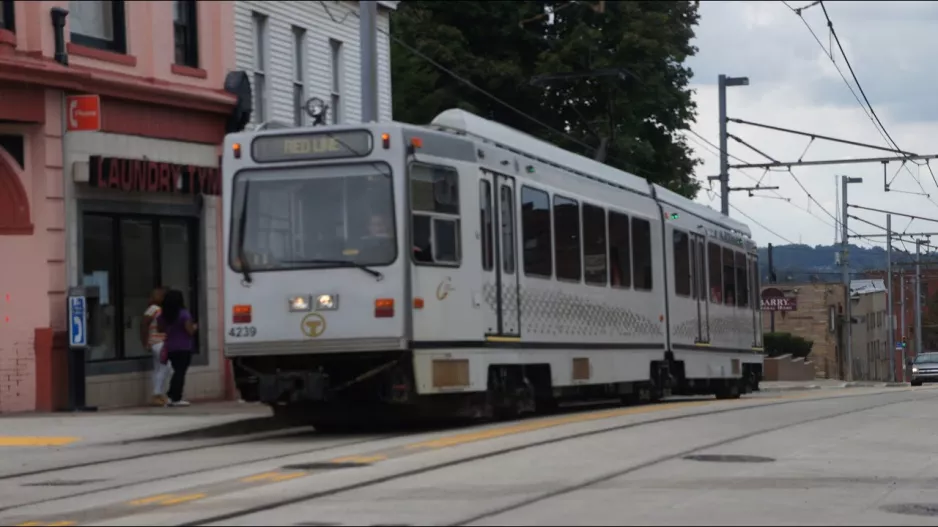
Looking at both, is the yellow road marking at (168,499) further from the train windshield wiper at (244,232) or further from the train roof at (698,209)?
the train roof at (698,209)

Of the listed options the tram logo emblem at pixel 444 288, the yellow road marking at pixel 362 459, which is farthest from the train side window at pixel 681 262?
the yellow road marking at pixel 362 459

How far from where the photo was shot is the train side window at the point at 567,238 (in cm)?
2039

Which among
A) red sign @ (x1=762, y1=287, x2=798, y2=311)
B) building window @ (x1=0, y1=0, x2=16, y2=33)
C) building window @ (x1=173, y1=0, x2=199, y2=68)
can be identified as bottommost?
red sign @ (x1=762, y1=287, x2=798, y2=311)

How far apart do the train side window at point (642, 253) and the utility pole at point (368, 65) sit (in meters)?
4.29

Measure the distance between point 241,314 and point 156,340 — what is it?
7.30m

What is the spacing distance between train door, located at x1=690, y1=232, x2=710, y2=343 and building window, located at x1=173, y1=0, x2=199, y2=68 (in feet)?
26.5

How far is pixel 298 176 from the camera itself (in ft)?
56.9

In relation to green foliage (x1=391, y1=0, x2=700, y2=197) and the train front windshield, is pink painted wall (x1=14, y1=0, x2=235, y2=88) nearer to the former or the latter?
the train front windshield

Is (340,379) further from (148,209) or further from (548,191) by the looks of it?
(148,209)

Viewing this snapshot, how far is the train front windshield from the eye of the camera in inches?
667

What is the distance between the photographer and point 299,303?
17156mm

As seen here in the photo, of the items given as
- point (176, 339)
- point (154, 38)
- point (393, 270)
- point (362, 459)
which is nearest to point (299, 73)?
point (154, 38)

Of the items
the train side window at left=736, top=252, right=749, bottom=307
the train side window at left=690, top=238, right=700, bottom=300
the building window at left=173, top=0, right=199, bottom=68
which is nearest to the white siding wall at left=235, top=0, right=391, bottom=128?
the building window at left=173, top=0, right=199, bottom=68

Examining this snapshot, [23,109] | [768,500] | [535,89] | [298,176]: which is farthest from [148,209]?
[535,89]
